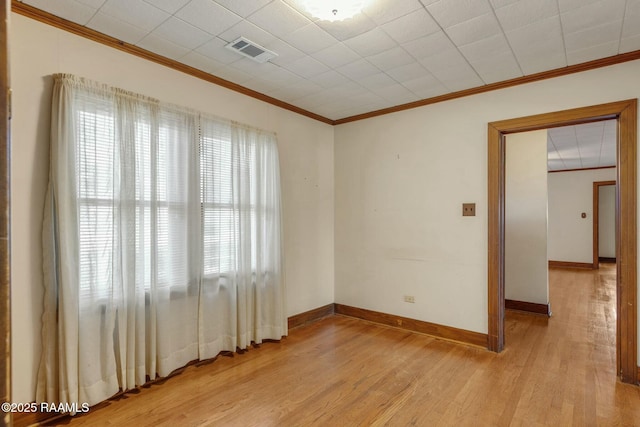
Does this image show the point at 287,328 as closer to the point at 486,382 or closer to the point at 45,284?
the point at 486,382

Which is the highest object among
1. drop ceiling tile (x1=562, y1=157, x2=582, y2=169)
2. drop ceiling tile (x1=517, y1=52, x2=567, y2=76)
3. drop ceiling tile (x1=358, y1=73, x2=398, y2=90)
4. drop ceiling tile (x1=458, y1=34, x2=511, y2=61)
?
drop ceiling tile (x1=358, y1=73, x2=398, y2=90)

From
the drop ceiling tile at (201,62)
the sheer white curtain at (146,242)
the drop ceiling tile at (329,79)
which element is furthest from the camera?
the drop ceiling tile at (329,79)

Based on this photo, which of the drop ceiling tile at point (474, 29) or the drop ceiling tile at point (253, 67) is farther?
the drop ceiling tile at point (253, 67)

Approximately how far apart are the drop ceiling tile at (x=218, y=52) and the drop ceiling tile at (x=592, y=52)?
8.87 feet

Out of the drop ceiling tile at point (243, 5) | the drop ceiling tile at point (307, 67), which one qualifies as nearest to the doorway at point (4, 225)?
the drop ceiling tile at point (243, 5)

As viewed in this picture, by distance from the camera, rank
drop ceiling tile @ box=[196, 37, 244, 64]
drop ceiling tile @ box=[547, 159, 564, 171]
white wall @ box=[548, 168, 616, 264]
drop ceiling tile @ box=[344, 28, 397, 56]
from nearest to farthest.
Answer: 1. drop ceiling tile @ box=[344, 28, 397, 56]
2. drop ceiling tile @ box=[196, 37, 244, 64]
3. drop ceiling tile @ box=[547, 159, 564, 171]
4. white wall @ box=[548, 168, 616, 264]

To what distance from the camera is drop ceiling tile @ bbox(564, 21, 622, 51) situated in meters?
2.34

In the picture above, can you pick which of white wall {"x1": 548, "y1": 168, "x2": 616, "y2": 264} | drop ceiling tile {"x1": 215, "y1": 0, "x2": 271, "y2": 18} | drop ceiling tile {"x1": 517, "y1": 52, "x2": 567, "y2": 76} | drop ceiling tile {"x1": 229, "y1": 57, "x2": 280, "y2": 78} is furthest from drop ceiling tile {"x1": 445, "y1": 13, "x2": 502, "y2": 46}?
white wall {"x1": 548, "y1": 168, "x2": 616, "y2": 264}

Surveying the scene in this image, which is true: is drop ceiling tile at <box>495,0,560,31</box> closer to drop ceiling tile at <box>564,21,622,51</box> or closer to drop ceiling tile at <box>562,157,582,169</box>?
drop ceiling tile at <box>564,21,622,51</box>

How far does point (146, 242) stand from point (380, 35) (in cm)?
238

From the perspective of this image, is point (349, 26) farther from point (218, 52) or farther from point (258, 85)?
point (258, 85)

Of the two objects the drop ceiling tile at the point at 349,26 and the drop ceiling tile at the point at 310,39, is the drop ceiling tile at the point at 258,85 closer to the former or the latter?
the drop ceiling tile at the point at 310,39

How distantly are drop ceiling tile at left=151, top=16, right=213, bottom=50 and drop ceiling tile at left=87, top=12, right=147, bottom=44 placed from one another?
0.14 metres

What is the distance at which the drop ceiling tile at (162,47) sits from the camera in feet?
8.28
